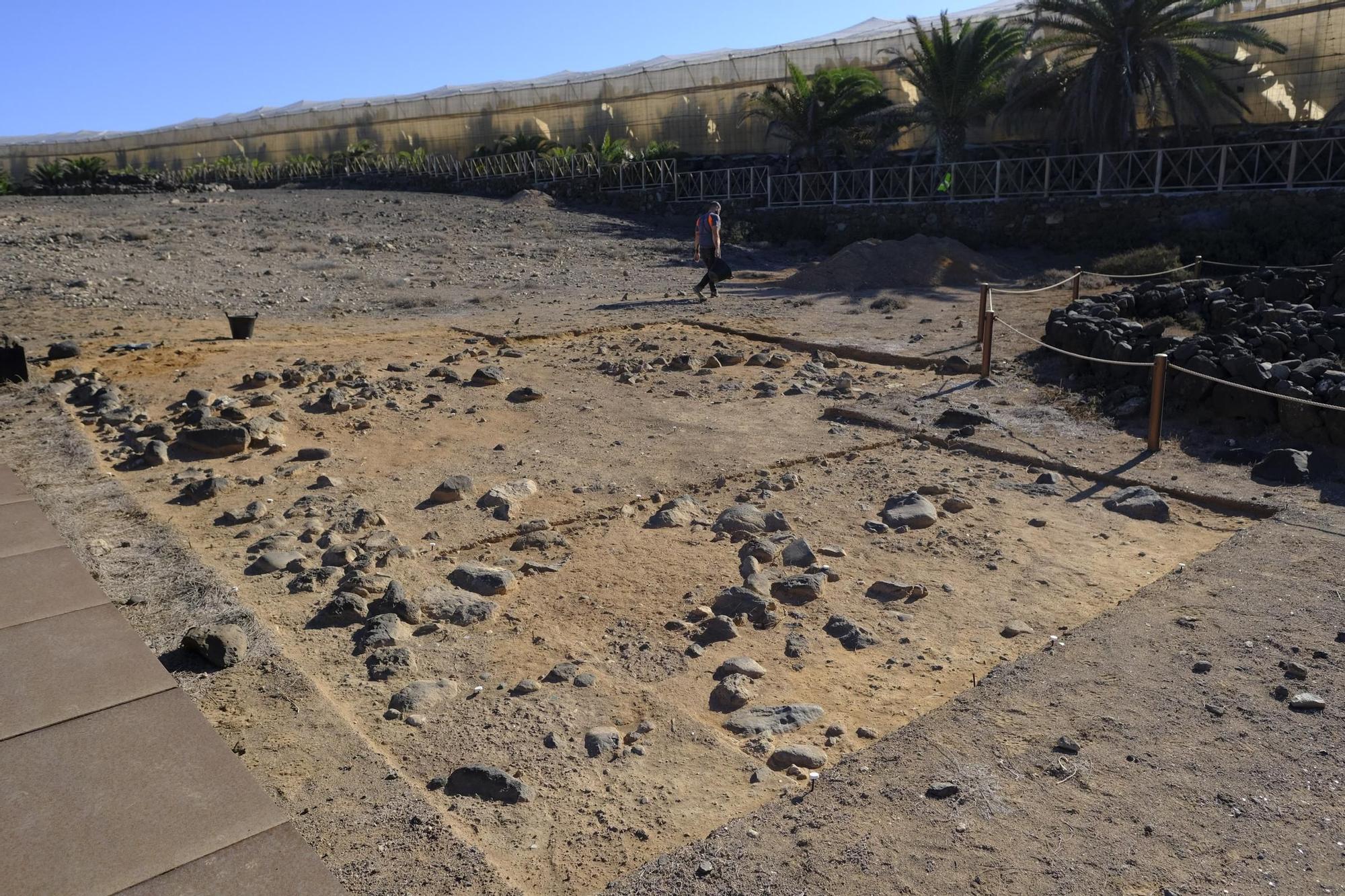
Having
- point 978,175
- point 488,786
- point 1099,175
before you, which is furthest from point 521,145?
point 488,786

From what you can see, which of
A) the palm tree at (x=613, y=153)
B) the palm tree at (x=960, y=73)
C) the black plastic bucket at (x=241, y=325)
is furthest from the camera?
the palm tree at (x=613, y=153)

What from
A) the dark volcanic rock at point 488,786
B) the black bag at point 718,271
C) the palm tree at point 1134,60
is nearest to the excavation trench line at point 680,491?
the dark volcanic rock at point 488,786

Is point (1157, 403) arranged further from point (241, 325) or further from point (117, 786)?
point (241, 325)

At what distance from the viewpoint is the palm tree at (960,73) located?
23062mm

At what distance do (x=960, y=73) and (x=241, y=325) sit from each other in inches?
708

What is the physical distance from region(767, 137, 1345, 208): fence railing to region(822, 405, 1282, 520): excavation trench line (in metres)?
15.3

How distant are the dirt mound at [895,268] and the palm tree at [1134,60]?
619cm

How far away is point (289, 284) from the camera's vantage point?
16.1m

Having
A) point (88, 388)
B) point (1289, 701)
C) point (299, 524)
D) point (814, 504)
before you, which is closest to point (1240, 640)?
point (1289, 701)

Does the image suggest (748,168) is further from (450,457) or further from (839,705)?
(839,705)

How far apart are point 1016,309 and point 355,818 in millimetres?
13262

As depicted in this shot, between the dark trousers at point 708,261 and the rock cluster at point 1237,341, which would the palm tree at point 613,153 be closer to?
the dark trousers at point 708,261

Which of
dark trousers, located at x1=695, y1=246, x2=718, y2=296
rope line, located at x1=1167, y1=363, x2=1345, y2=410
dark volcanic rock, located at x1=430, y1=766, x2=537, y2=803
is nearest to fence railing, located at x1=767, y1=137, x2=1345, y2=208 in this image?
dark trousers, located at x1=695, y1=246, x2=718, y2=296

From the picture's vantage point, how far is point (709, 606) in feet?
16.6
